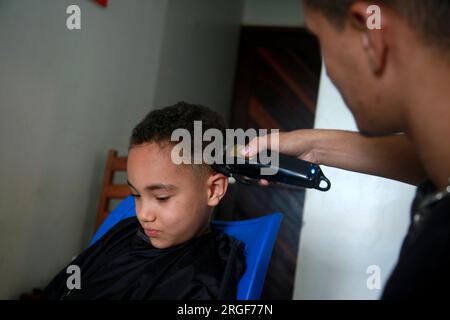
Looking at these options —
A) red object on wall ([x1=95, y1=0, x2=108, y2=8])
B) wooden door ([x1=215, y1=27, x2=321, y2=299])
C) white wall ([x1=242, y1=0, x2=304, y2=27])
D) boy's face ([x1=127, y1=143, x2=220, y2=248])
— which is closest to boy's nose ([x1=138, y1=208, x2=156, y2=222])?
boy's face ([x1=127, y1=143, x2=220, y2=248])

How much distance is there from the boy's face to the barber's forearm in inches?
12.3

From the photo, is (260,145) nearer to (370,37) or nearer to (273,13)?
(370,37)

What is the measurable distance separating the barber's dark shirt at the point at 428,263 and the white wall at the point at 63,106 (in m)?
1.29

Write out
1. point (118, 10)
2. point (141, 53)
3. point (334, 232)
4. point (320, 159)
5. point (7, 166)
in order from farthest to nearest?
point (141, 53)
point (118, 10)
point (334, 232)
point (7, 166)
point (320, 159)

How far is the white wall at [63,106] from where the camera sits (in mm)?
1419

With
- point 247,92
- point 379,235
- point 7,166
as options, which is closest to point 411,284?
point 379,235

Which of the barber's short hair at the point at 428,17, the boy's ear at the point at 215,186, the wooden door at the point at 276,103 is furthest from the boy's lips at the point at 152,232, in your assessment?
the wooden door at the point at 276,103

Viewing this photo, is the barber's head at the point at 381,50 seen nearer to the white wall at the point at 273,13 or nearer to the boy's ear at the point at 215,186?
the boy's ear at the point at 215,186

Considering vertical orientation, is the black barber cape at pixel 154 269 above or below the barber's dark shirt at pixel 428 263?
below

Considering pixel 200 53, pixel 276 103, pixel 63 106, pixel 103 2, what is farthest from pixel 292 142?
pixel 276 103

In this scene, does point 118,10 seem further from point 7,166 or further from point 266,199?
point 266,199

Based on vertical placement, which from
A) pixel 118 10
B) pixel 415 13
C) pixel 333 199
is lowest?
pixel 333 199

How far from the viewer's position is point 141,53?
2.00 m

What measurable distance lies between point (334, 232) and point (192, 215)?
0.72 metres
